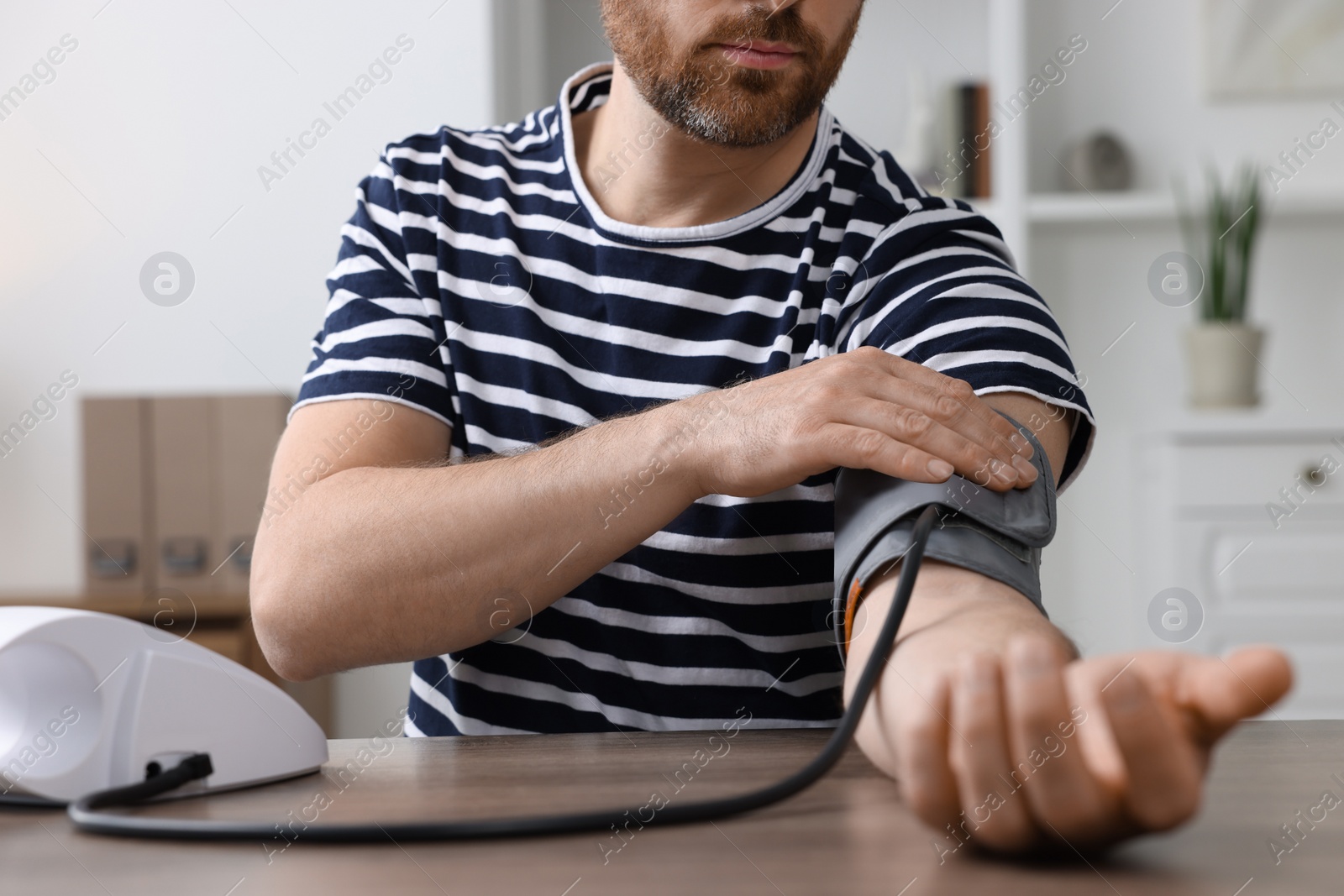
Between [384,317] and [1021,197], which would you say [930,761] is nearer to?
[384,317]

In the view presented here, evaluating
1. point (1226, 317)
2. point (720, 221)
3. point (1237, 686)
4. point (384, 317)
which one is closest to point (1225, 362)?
point (1226, 317)

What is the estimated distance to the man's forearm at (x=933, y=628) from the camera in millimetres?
504

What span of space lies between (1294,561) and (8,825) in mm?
2242

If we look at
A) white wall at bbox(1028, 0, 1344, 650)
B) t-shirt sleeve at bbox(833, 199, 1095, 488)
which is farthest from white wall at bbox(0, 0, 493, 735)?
t-shirt sleeve at bbox(833, 199, 1095, 488)

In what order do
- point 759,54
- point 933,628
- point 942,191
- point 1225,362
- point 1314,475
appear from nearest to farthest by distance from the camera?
point 933,628 < point 759,54 < point 1314,475 < point 1225,362 < point 942,191

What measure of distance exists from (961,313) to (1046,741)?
0.49 m

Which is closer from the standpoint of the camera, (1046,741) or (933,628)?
(1046,741)

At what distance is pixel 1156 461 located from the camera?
230 cm

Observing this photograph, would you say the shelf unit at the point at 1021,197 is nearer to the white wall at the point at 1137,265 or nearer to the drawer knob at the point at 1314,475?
the white wall at the point at 1137,265

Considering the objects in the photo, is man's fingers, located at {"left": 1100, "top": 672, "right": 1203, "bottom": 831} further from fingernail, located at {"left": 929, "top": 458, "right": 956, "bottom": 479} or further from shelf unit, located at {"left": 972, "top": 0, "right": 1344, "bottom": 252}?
shelf unit, located at {"left": 972, "top": 0, "right": 1344, "bottom": 252}

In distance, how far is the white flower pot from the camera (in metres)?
2.35

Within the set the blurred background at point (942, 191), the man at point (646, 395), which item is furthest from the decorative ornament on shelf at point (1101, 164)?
the man at point (646, 395)

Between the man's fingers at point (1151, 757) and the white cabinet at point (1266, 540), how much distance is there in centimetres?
200

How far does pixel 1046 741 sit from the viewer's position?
367 millimetres
